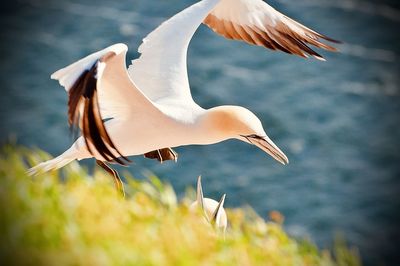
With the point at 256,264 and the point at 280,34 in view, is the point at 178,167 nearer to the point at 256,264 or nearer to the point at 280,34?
the point at 280,34

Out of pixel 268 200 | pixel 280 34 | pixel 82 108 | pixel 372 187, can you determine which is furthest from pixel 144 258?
pixel 372 187

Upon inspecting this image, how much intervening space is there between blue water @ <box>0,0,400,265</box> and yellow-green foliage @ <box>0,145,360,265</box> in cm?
1092

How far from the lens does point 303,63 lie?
20641mm

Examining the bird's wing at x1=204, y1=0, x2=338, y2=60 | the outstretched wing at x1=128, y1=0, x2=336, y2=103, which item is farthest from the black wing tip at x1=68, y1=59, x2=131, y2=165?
the bird's wing at x1=204, y1=0, x2=338, y2=60

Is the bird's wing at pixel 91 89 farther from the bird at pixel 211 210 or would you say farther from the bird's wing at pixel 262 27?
the bird's wing at pixel 262 27

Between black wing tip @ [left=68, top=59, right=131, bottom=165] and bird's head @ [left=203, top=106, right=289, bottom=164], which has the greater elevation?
black wing tip @ [left=68, top=59, right=131, bottom=165]

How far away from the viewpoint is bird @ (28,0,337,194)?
529 centimetres

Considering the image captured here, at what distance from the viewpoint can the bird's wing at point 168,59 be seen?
6.96 meters

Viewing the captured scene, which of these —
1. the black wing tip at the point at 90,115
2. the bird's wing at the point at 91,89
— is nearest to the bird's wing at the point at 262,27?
the bird's wing at the point at 91,89

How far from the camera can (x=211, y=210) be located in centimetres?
592

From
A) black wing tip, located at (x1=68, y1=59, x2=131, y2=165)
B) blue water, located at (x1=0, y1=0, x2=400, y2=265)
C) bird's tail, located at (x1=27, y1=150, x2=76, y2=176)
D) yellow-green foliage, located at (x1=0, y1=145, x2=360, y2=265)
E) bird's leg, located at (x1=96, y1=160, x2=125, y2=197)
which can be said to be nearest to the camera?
yellow-green foliage, located at (x1=0, y1=145, x2=360, y2=265)

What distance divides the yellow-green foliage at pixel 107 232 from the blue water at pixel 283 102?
10925 millimetres

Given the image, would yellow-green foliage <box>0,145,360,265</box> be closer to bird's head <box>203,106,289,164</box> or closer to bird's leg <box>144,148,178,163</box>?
bird's head <box>203,106,289,164</box>

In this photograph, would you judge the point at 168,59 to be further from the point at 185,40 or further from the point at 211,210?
the point at 211,210
